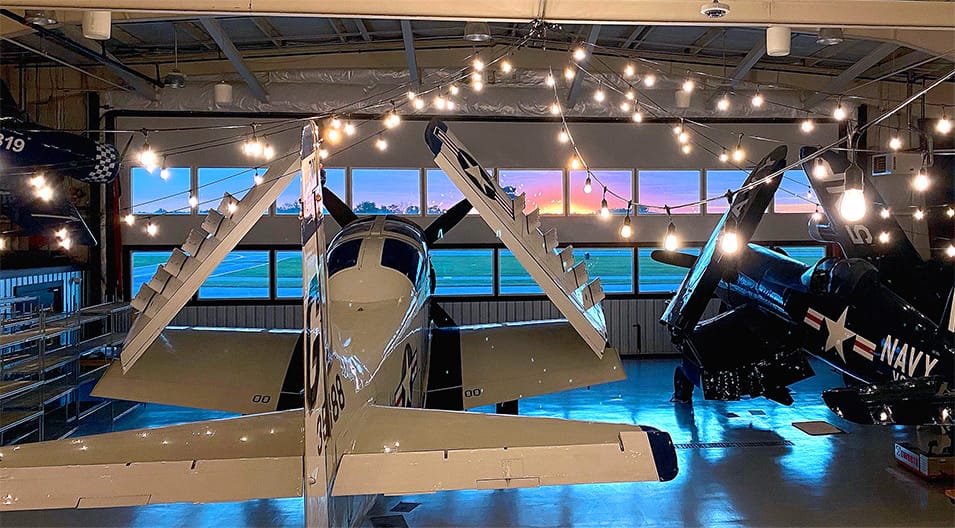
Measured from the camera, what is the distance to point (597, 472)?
9.51 ft

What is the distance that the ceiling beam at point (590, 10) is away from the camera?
180 inches

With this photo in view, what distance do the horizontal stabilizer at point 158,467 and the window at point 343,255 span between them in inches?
99.4

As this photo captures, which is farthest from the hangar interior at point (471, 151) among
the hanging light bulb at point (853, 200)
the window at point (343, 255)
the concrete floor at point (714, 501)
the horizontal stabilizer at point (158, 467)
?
the horizontal stabilizer at point (158, 467)

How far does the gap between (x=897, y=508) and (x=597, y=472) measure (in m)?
3.84

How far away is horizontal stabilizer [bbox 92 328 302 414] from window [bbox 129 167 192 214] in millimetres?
5399

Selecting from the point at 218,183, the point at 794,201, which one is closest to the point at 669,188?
the point at 794,201

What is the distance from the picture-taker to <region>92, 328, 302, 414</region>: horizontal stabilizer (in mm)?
5898

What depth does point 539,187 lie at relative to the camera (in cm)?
1230

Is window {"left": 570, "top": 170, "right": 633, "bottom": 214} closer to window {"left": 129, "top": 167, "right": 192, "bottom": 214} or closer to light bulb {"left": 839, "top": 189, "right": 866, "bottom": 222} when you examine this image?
window {"left": 129, "top": 167, "right": 192, "bottom": 214}

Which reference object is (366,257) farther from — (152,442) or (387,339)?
(152,442)

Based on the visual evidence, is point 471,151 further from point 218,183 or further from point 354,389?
point 354,389

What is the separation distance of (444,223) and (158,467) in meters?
5.79

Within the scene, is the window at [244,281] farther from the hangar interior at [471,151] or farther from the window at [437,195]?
the window at [437,195]

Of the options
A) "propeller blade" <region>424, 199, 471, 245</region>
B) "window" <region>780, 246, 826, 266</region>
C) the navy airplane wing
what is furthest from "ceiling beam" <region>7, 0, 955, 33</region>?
"window" <region>780, 246, 826, 266</region>
